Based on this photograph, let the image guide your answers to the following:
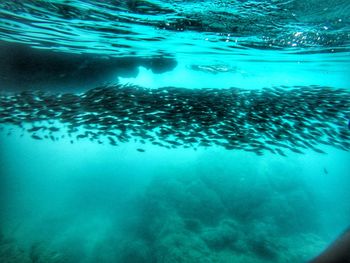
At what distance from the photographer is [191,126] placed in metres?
11.8

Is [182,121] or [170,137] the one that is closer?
[182,121]

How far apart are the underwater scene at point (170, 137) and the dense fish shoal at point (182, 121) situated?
0.23 ft

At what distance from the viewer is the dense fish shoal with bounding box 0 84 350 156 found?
11.4 metres

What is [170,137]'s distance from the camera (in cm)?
1298

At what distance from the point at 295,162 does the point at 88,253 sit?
11128mm

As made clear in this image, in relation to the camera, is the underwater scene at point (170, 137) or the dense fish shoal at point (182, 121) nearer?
the underwater scene at point (170, 137)

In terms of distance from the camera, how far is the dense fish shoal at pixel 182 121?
11.4 metres

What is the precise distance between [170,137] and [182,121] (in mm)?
1629

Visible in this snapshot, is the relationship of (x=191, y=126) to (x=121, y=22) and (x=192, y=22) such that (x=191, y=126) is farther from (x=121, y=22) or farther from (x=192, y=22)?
(x=121, y=22)

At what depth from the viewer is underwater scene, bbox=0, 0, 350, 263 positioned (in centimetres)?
762

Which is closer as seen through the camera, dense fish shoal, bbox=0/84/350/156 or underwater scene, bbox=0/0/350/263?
underwater scene, bbox=0/0/350/263

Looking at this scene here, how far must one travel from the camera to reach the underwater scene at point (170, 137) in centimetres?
762

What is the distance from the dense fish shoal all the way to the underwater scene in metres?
0.07

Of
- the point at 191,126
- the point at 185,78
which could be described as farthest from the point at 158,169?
the point at 185,78
